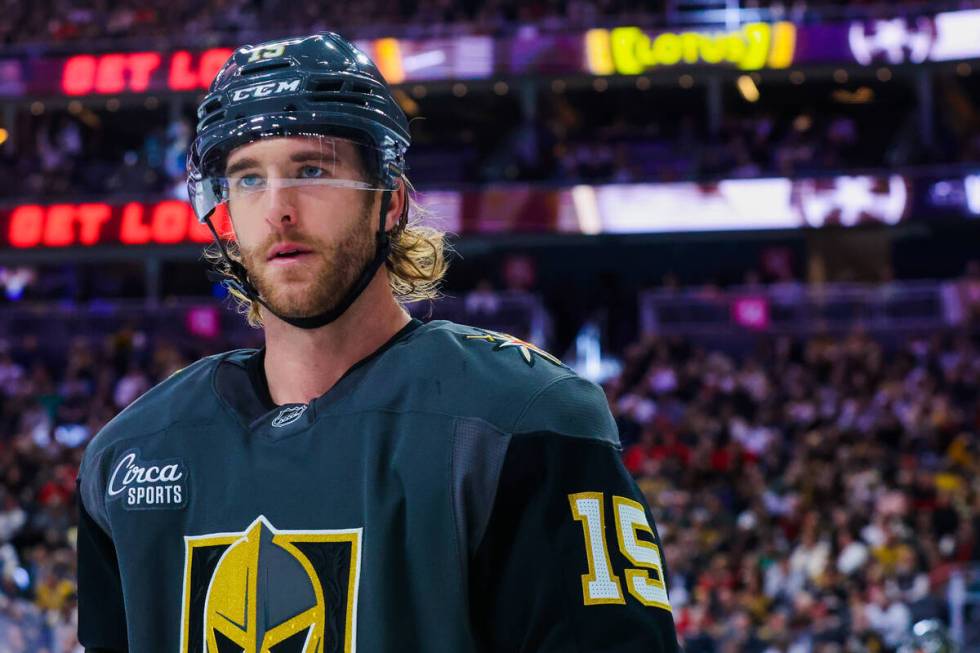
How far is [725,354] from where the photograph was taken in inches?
758

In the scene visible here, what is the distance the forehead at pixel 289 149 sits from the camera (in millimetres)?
2295

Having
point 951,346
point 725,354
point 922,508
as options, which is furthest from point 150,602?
point 725,354

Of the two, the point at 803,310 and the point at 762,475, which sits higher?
the point at 803,310

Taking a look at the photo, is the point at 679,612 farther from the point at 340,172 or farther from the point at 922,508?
the point at 340,172

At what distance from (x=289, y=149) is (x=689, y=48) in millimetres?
20955

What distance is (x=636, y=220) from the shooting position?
2184cm

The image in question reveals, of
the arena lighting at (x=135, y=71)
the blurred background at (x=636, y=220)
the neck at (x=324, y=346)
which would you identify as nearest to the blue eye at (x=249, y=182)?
the neck at (x=324, y=346)

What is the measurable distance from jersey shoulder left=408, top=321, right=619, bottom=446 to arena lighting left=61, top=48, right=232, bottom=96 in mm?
21884

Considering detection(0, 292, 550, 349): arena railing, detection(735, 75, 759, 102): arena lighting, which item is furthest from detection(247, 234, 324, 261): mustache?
detection(735, 75, 759, 102): arena lighting

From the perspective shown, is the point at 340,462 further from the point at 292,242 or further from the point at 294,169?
the point at 294,169

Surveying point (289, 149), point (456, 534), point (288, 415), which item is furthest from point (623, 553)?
point (289, 149)

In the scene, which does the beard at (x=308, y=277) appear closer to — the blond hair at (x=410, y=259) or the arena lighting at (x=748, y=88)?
the blond hair at (x=410, y=259)

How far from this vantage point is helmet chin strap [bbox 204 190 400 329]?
227 cm

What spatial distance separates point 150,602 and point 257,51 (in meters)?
0.90
